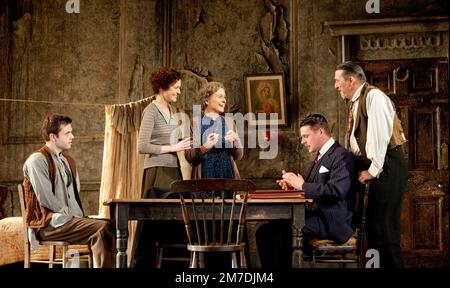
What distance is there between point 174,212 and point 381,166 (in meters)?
1.43

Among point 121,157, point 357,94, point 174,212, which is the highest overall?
point 357,94

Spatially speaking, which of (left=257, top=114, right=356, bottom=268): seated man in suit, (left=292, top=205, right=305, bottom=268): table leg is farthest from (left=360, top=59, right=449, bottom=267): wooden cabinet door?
(left=292, top=205, right=305, bottom=268): table leg

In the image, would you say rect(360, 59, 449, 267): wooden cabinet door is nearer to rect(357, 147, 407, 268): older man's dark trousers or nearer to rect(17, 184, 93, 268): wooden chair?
rect(357, 147, 407, 268): older man's dark trousers

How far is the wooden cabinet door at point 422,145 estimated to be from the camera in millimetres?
6574

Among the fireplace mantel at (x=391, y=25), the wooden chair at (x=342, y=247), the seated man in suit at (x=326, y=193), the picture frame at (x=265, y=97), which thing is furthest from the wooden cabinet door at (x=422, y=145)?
the seated man in suit at (x=326, y=193)

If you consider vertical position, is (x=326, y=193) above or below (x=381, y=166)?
below

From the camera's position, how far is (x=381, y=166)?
192 inches

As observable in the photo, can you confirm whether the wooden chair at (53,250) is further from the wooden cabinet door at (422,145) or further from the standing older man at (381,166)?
the wooden cabinet door at (422,145)

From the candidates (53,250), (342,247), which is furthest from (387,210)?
(53,250)

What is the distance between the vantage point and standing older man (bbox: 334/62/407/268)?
4891 mm

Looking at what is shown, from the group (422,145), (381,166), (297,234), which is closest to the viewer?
(297,234)

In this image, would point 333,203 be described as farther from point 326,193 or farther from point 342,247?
point 342,247

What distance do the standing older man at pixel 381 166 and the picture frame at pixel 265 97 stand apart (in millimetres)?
1842

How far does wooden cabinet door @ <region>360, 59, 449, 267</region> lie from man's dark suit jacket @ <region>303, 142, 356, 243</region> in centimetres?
209
